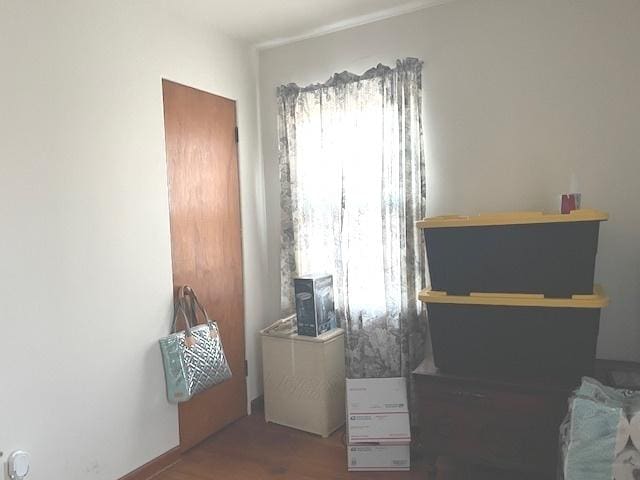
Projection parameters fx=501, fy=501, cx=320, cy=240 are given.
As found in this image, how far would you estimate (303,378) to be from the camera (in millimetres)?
2842

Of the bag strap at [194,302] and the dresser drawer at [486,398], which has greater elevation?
the bag strap at [194,302]

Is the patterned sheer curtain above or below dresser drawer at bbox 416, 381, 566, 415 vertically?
above

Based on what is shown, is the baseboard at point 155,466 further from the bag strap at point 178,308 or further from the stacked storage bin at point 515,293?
the stacked storage bin at point 515,293

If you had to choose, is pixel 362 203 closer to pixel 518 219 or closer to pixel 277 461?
pixel 518 219

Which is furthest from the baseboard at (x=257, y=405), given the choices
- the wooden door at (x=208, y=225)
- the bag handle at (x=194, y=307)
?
the bag handle at (x=194, y=307)

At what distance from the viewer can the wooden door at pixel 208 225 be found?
8.59ft

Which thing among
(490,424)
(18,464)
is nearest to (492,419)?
(490,424)

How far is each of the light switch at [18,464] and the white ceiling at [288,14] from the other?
2130mm

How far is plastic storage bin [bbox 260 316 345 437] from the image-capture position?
2789 mm

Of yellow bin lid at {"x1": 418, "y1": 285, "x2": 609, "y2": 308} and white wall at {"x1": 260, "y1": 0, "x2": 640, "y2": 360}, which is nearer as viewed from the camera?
yellow bin lid at {"x1": 418, "y1": 285, "x2": 609, "y2": 308}

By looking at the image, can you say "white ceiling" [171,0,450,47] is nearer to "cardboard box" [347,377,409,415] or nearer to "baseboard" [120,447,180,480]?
"cardboard box" [347,377,409,415]

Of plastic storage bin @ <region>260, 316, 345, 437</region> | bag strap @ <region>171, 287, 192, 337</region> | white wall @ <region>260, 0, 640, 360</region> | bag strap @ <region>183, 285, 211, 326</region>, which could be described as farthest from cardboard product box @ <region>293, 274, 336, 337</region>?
white wall @ <region>260, 0, 640, 360</region>

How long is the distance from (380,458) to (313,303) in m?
0.86

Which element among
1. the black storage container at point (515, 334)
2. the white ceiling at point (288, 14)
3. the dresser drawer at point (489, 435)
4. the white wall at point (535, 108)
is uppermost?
the white ceiling at point (288, 14)
